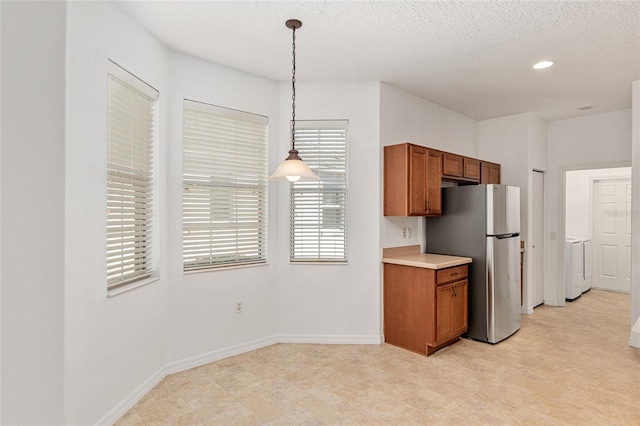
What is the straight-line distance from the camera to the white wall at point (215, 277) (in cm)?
312

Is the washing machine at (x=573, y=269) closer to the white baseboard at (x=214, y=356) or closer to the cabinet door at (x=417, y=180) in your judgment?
the cabinet door at (x=417, y=180)

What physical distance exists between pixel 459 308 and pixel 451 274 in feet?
1.38

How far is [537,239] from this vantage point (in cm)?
533

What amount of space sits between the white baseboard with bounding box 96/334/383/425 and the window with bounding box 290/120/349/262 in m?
0.85

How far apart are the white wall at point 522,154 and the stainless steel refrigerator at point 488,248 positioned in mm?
946

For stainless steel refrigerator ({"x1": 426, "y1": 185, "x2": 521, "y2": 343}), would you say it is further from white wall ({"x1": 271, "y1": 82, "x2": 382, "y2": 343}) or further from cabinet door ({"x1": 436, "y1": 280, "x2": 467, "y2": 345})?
white wall ({"x1": 271, "y1": 82, "x2": 382, "y2": 343})

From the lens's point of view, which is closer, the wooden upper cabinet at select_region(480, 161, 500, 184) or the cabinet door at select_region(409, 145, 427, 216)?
the cabinet door at select_region(409, 145, 427, 216)

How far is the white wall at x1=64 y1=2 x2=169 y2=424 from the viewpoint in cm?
203

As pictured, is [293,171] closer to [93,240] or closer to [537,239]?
[93,240]

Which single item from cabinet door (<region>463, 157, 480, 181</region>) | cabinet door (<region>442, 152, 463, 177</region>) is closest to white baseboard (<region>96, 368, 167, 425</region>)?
cabinet door (<region>442, 152, 463, 177</region>)

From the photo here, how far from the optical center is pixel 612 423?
231 cm

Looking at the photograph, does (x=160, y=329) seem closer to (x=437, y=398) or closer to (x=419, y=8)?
(x=437, y=398)

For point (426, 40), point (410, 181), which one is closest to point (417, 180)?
point (410, 181)

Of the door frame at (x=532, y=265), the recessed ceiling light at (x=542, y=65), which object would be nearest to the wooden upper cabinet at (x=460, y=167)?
the door frame at (x=532, y=265)
